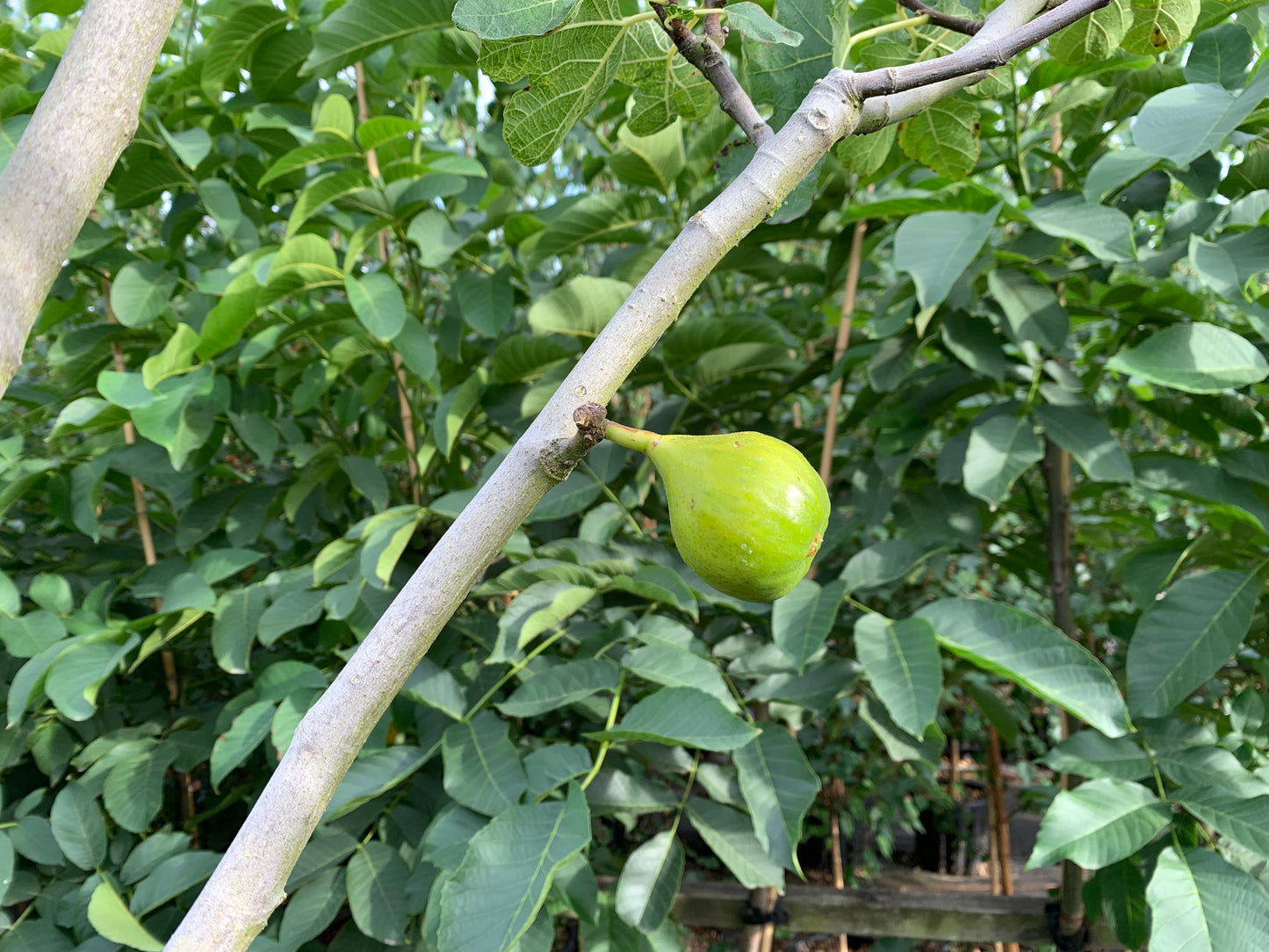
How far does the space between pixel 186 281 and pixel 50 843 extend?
0.91 m

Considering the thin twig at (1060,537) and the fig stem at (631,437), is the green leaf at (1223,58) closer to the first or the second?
the thin twig at (1060,537)

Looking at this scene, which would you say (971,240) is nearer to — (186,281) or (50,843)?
(186,281)

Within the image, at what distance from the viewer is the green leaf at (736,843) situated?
111 cm

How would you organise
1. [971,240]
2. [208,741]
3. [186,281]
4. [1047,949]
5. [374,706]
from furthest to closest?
[1047,949] → [186,281] → [208,741] → [971,240] → [374,706]

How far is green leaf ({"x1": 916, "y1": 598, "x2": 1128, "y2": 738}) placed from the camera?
97 cm

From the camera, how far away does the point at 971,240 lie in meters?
1.03

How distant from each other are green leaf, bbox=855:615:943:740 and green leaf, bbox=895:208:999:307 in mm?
400

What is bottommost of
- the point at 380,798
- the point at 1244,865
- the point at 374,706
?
the point at 1244,865

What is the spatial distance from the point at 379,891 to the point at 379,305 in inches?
30.1

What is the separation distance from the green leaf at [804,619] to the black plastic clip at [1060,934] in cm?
73

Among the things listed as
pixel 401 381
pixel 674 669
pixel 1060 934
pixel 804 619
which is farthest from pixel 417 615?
pixel 1060 934

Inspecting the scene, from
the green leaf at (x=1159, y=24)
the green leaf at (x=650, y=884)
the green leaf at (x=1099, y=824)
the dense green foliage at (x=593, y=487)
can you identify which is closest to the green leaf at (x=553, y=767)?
the dense green foliage at (x=593, y=487)

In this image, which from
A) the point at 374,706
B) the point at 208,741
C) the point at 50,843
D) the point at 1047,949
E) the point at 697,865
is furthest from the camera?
the point at 697,865

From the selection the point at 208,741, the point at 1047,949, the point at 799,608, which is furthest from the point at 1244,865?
the point at 208,741
